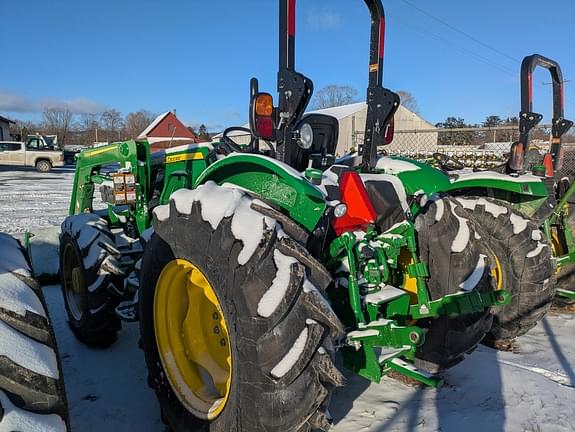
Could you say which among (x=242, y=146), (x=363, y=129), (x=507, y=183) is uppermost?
(x=363, y=129)

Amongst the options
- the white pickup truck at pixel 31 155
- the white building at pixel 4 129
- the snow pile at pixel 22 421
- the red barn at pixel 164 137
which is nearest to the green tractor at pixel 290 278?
the snow pile at pixel 22 421

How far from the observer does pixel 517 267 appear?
4.17m

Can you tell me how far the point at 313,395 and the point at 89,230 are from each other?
2.80 m

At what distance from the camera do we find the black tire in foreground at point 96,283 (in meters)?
3.81

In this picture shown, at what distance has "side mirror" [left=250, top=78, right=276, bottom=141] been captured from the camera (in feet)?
8.93

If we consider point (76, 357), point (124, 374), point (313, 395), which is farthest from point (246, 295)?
point (76, 357)

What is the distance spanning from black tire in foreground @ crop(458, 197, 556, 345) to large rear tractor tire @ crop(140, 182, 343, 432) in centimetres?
265

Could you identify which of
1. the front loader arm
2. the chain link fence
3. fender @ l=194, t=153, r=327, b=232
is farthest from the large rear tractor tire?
the chain link fence

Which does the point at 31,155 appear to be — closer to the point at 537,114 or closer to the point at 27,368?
the point at 537,114

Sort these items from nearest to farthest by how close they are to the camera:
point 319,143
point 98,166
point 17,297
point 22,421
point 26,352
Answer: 1. point 22,421
2. point 26,352
3. point 17,297
4. point 319,143
5. point 98,166

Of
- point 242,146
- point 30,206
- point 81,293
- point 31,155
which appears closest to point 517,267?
point 242,146

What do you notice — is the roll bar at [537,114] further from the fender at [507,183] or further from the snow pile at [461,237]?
the snow pile at [461,237]

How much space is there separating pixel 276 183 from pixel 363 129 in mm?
21288

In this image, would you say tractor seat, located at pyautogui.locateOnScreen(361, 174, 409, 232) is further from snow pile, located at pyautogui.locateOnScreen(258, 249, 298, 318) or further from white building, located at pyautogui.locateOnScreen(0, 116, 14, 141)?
white building, located at pyautogui.locateOnScreen(0, 116, 14, 141)
